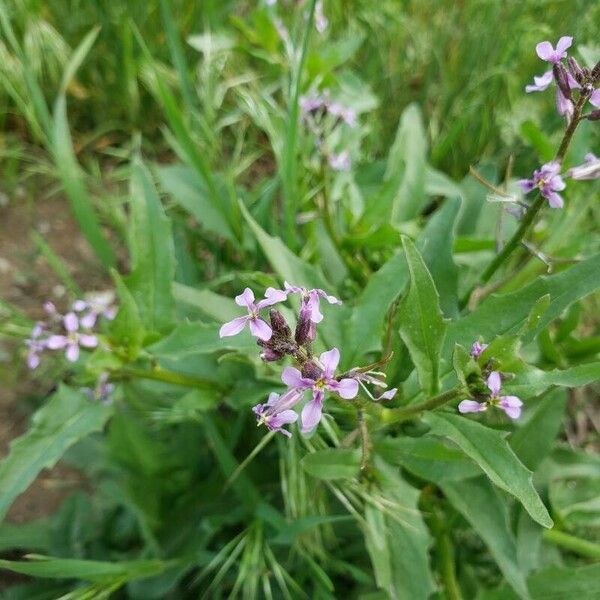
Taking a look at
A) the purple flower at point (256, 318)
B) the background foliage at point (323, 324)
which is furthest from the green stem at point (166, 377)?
the purple flower at point (256, 318)

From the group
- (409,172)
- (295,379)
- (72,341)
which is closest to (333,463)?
(295,379)

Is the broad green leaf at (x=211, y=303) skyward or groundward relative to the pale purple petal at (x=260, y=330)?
skyward

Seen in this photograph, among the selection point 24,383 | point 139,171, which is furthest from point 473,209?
point 24,383

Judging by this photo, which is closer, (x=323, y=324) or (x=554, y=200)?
(x=554, y=200)

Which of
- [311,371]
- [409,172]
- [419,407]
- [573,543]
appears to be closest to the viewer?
[311,371]

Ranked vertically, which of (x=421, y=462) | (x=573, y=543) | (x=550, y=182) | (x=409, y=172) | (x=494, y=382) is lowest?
(x=573, y=543)

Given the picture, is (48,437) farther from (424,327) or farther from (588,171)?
(588,171)

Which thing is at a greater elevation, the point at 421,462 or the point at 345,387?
the point at 345,387

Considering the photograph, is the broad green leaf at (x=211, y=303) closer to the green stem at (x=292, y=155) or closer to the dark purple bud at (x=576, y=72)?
the green stem at (x=292, y=155)
